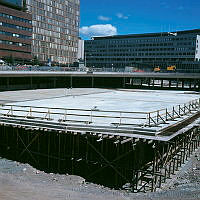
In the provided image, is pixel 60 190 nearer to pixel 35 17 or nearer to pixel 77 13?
pixel 35 17

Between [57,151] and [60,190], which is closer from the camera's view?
[60,190]

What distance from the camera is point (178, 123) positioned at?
2411 cm

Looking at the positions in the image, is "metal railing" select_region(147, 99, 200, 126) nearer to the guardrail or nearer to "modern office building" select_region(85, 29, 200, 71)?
the guardrail

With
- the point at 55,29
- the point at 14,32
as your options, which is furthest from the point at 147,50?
the point at 14,32

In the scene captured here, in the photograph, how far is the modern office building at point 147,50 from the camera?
15091cm

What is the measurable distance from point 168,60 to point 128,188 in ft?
497

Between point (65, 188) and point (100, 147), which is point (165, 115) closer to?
point (100, 147)

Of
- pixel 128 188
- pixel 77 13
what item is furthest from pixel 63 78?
pixel 77 13

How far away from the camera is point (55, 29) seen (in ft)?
434

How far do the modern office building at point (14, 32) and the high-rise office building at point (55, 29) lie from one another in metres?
18.0

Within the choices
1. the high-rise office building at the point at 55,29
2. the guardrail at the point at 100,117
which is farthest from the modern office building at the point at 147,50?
the guardrail at the point at 100,117

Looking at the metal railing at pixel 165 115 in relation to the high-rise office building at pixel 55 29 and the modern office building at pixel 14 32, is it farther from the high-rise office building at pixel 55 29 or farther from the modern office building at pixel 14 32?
the high-rise office building at pixel 55 29

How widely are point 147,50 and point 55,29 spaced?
60.2 meters

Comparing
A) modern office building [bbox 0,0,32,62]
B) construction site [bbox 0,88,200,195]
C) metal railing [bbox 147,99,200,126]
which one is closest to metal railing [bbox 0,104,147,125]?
construction site [bbox 0,88,200,195]
